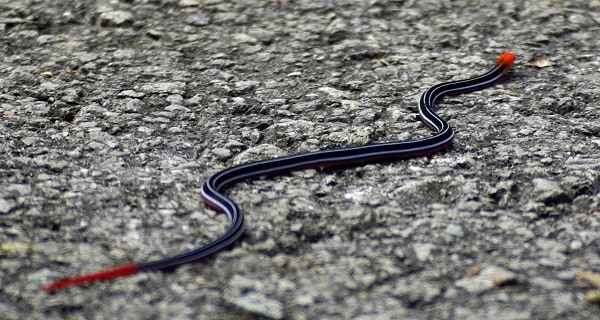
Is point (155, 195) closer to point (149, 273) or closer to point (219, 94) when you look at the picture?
point (149, 273)

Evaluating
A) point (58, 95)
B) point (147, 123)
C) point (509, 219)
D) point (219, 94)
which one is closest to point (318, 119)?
point (219, 94)

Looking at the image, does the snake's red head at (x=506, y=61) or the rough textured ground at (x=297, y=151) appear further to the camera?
the snake's red head at (x=506, y=61)

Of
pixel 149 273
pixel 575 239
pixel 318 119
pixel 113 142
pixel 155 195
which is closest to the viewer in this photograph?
pixel 149 273

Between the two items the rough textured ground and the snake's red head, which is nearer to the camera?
the rough textured ground

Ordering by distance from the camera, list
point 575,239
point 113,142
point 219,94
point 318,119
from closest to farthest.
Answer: point 575,239 < point 113,142 < point 318,119 < point 219,94
